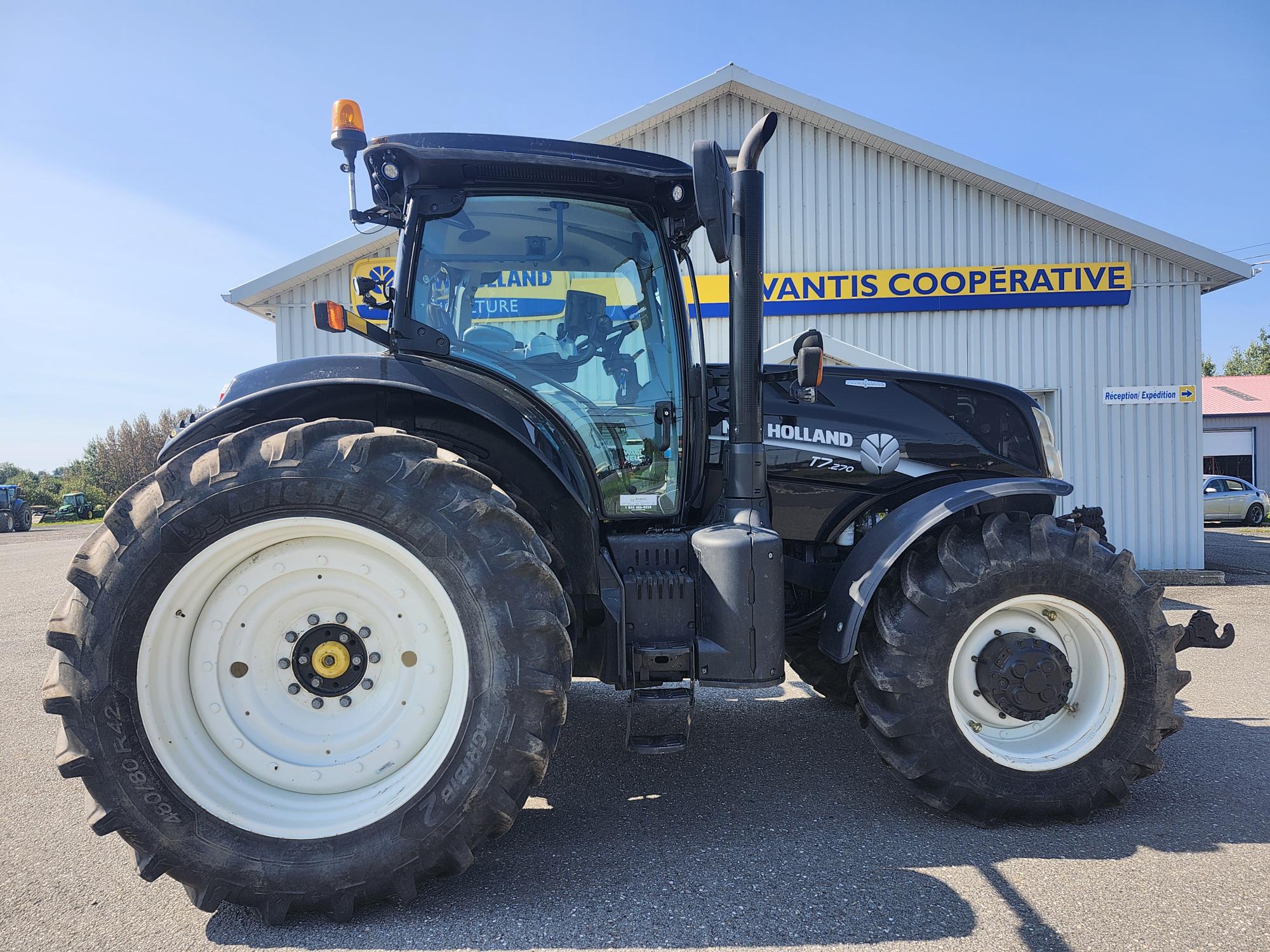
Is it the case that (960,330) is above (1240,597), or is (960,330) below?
above

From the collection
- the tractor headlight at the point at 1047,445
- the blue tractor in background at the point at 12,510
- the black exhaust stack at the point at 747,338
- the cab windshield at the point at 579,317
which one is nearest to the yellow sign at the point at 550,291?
the cab windshield at the point at 579,317

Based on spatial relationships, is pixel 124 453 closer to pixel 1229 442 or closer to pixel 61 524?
pixel 61 524

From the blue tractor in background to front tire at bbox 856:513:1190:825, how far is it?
3377 centimetres

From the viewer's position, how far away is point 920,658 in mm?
2475

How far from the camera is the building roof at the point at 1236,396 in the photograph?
26578 millimetres

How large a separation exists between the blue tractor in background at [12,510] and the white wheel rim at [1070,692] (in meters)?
33.9

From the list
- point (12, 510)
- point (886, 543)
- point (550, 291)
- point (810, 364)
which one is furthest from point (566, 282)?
point (12, 510)

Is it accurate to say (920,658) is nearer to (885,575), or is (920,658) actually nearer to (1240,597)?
(885,575)

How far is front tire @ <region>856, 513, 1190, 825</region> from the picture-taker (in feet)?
8.09

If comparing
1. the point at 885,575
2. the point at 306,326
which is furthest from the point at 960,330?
the point at 306,326

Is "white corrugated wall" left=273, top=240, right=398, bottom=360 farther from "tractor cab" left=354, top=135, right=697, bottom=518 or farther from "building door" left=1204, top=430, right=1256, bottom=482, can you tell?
"building door" left=1204, top=430, right=1256, bottom=482

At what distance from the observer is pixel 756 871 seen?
7.20 feet

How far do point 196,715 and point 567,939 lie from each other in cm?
127

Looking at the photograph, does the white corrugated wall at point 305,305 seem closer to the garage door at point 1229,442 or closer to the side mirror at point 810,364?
the side mirror at point 810,364
